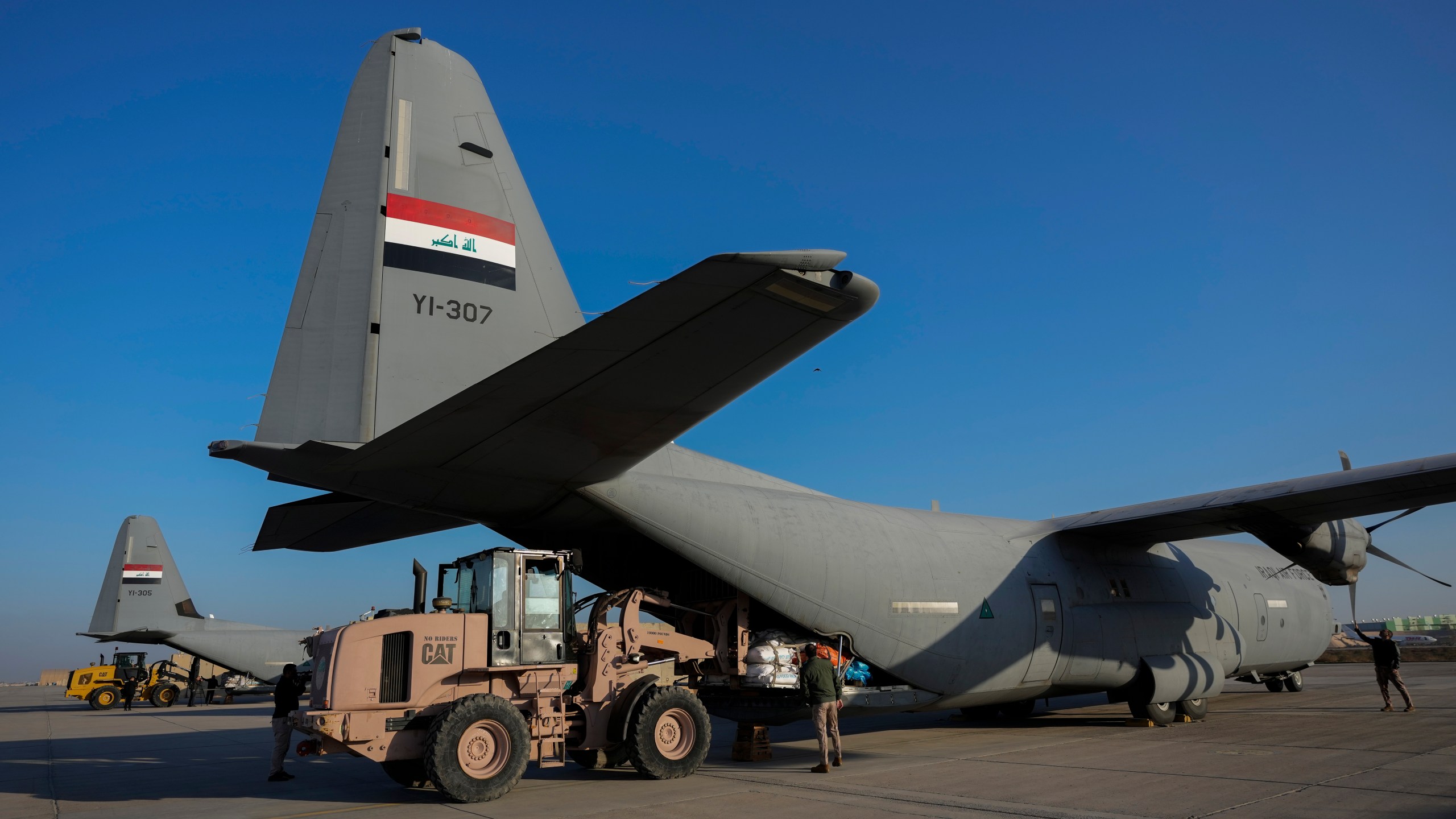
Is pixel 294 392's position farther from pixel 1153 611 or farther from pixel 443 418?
pixel 1153 611

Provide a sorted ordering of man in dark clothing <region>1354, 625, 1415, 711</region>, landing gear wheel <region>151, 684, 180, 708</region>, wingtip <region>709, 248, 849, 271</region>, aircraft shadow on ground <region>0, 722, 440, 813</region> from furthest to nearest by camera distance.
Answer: landing gear wheel <region>151, 684, 180, 708</region> → man in dark clothing <region>1354, 625, 1415, 711</region> → aircraft shadow on ground <region>0, 722, 440, 813</region> → wingtip <region>709, 248, 849, 271</region>

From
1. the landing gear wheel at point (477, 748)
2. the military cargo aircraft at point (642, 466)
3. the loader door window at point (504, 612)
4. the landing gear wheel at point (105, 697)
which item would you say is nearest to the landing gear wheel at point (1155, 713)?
the military cargo aircraft at point (642, 466)

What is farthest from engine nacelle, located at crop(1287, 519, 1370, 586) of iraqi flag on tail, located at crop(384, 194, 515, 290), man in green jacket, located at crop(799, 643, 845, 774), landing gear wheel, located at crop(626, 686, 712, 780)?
iraqi flag on tail, located at crop(384, 194, 515, 290)

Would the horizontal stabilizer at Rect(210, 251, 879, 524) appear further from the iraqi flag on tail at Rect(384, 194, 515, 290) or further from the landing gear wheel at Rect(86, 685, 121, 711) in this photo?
the landing gear wheel at Rect(86, 685, 121, 711)

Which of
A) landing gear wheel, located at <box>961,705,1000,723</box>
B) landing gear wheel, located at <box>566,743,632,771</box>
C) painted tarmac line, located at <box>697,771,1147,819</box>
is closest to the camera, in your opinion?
painted tarmac line, located at <box>697,771,1147,819</box>

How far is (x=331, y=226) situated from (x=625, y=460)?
3.55 m

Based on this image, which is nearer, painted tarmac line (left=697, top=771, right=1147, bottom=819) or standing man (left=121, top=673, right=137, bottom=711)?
painted tarmac line (left=697, top=771, right=1147, bottom=819)

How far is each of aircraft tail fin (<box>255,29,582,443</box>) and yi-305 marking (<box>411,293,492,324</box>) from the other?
1 cm

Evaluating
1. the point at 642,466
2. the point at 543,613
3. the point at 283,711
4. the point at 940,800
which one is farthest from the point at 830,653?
the point at 283,711

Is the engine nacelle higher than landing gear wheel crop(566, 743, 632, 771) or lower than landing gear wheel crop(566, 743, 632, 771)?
higher

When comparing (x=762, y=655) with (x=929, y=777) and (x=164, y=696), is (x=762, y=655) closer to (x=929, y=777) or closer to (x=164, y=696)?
(x=929, y=777)

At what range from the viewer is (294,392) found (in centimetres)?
770

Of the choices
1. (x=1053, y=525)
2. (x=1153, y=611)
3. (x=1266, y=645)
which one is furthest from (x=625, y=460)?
(x=1266, y=645)

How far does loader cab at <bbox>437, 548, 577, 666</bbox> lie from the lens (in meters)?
8.44
